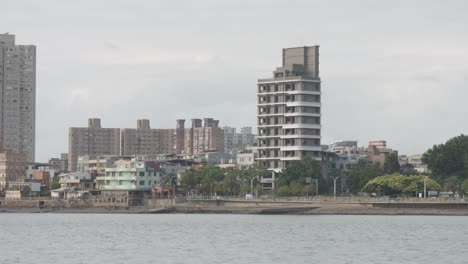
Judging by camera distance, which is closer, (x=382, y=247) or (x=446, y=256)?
(x=446, y=256)


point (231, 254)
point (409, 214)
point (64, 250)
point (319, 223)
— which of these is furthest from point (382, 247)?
point (409, 214)

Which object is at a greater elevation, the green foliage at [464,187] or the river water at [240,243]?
the green foliage at [464,187]

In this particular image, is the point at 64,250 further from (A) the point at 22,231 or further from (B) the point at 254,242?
(A) the point at 22,231

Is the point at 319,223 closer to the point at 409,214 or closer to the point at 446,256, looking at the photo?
the point at 409,214

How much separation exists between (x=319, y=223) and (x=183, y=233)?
110ft

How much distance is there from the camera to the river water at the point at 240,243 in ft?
306

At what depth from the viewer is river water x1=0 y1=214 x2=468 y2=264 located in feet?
306

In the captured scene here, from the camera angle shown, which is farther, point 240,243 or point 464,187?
point 464,187

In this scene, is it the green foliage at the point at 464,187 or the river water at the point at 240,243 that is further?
the green foliage at the point at 464,187

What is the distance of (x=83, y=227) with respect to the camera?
152875mm

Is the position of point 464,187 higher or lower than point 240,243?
higher

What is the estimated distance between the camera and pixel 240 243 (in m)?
112

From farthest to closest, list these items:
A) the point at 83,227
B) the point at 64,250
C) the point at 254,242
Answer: the point at 83,227, the point at 254,242, the point at 64,250

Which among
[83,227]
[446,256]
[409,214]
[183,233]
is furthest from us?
[409,214]
